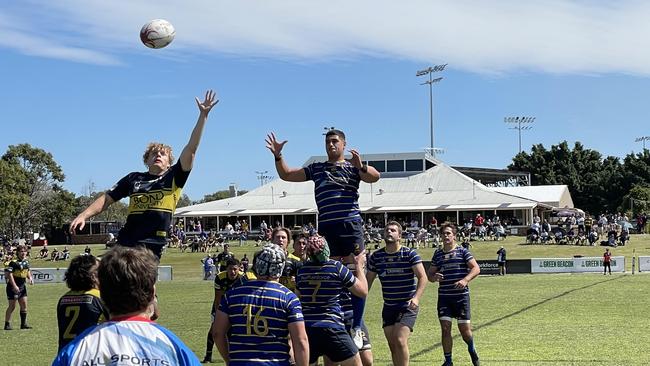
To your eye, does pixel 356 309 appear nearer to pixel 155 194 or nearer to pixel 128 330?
pixel 155 194

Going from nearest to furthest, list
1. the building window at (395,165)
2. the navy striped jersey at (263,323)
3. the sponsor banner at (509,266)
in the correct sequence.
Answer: the navy striped jersey at (263,323), the sponsor banner at (509,266), the building window at (395,165)

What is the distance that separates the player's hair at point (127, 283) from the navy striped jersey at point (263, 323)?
117 inches

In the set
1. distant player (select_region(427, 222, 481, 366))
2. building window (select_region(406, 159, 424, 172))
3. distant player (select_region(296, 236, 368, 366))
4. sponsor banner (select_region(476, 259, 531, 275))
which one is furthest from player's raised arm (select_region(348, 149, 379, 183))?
building window (select_region(406, 159, 424, 172))

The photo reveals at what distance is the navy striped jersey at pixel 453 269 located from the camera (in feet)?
41.6

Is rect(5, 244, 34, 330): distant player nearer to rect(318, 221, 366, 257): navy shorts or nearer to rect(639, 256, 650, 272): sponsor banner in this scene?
rect(318, 221, 366, 257): navy shorts

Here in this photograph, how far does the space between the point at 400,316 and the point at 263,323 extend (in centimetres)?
461

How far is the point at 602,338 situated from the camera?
51.3 ft

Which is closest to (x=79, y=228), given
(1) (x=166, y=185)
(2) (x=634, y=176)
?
(1) (x=166, y=185)

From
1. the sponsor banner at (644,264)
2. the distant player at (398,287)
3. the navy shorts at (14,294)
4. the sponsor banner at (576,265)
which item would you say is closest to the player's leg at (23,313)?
the navy shorts at (14,294)

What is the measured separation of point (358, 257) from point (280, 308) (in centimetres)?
253

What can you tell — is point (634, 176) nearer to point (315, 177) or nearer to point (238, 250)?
point (238, 250)

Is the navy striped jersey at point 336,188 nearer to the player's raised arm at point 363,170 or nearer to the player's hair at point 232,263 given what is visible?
the player's raised arm at point 363,170

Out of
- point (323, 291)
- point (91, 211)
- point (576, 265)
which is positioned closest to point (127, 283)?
point (91, 211)

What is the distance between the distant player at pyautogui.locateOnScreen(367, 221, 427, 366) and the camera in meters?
10.9
